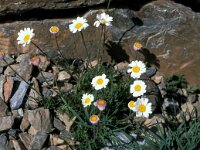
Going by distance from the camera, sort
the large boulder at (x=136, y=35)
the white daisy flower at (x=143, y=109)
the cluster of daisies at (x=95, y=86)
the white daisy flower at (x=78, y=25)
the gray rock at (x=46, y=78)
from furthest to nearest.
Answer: the large boulder at (x=136, y=35)
the gray rock at (x=46, y=78)
the white daisy flower at (x=78, y=25)
the cluster of daisies at (x=95, y=86)
the white daisy flower at (x=143, y=109)

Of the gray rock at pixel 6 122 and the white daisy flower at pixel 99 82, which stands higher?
the white daisy flower at pixel 99 82

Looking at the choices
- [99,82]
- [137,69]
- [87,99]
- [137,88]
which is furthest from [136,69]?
[87,99]

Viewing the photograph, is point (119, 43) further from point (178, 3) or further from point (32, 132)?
point (32, 132)

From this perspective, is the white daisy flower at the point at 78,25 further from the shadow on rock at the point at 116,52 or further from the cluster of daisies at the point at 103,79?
the shadow on rock at the point at 116,52

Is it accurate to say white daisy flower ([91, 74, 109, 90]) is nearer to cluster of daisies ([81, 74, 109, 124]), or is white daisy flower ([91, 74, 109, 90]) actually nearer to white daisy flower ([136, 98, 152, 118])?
cluster of daisies ([81, 74, 109, 124])

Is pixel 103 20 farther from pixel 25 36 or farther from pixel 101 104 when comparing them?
pixel 101 104

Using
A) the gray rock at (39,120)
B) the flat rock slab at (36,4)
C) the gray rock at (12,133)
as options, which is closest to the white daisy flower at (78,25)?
the flat rock slab at (36,4)

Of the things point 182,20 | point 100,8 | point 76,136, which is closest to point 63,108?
point 76,136
